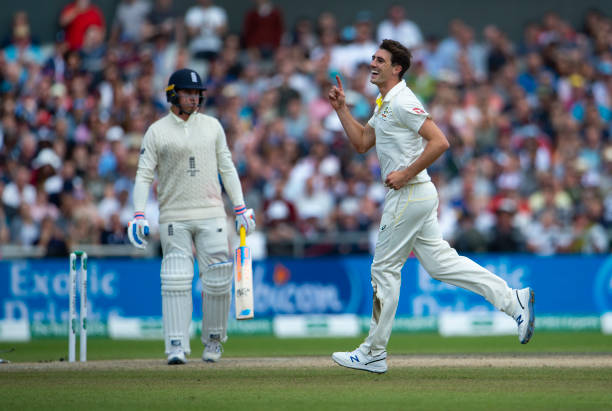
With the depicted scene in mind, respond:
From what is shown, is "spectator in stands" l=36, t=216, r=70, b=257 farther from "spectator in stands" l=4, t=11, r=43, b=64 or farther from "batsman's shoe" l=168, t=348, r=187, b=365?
"batsman's shoe" l=168, t=348, r=187, b=365

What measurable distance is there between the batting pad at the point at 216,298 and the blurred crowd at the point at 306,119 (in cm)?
663

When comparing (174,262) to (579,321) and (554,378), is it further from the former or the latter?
Answer: (579,321)

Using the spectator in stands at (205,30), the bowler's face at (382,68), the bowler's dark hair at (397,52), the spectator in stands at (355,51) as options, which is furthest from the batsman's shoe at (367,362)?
the spectator in stands at (205,30)

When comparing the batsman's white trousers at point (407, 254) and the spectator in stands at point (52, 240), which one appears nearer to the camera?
the batsman's white trousers at point (407, 254)

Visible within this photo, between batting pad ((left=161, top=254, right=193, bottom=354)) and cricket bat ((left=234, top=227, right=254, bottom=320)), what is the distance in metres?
0.52

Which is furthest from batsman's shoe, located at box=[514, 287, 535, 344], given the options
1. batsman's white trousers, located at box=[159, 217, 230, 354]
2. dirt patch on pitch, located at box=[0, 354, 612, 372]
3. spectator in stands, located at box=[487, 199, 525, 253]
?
spectator in stands, located at box=[487, 199, 525, 253]

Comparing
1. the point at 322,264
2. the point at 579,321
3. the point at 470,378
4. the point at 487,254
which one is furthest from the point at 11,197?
the point at 470,378

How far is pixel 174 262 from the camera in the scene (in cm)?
951

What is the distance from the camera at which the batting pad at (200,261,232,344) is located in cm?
964

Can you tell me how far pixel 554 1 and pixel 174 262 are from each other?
15.5 metres

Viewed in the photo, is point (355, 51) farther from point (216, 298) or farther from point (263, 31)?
point (216, 298)

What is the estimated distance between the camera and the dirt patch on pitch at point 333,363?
9.08 meters

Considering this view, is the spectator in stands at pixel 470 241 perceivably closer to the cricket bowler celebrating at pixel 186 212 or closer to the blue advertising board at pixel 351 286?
the blue advertising board at pixel 351 286

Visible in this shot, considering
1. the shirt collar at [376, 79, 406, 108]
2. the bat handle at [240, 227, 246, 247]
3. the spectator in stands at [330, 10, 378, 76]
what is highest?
the spectator in stands at [330, 10, 378, 76]
